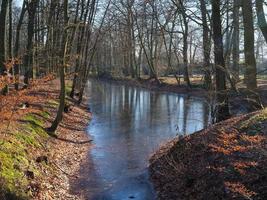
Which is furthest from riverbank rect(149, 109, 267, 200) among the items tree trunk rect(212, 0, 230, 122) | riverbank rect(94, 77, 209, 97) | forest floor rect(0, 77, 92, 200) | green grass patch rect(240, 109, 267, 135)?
riverbank rect(94, 77, 209, 97)

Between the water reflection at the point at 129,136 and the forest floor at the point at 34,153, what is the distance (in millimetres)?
658

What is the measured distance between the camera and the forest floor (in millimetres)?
9500

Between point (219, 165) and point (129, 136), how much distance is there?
33.0 ft

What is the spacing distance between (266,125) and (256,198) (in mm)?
3241

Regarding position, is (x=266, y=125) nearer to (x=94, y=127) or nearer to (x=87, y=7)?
(x=94, y=127)

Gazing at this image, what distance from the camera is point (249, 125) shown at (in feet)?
38.0

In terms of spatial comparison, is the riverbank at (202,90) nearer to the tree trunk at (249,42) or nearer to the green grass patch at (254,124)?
the tree trunk at (249,42)

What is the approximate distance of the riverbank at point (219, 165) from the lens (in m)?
8.76

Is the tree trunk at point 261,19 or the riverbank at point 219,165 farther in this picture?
the tree trunk at point 261,19

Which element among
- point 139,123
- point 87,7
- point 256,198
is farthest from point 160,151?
point 87,7

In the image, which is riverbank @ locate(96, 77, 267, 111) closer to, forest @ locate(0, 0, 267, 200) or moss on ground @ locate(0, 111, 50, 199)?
forest @ locate(0, 0, 267, 200)

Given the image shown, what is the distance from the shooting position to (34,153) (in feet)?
40.9

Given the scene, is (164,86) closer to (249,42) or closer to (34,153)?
(249,42)

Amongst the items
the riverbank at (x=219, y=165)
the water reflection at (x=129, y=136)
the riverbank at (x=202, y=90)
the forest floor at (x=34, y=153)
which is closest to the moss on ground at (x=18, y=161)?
the forest floor at (x=34, y=153)
